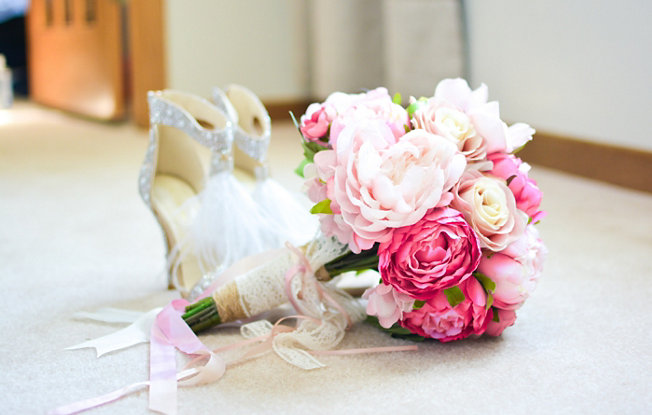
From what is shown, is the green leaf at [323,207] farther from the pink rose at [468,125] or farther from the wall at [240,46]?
the wall at [240,46]

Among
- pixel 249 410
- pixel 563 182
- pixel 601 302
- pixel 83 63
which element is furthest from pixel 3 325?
pixel 83 63

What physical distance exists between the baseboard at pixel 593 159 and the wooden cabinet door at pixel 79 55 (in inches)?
82.7

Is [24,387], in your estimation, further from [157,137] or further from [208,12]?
[208,12]

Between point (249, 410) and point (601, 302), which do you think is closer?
point (249, 410)

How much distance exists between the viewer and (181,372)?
877 millimetres

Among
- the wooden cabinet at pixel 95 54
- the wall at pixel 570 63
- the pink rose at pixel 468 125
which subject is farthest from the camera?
the wooden cabinet at pixel 95 54

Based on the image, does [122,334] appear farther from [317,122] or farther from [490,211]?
[490,211]

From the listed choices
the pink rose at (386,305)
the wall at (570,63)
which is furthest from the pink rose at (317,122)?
the wall at (570,63)

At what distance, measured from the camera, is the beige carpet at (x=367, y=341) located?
0.82 m

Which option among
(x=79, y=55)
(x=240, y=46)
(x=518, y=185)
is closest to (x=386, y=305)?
(x=518, y=185)

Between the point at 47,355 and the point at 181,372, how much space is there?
206 mm

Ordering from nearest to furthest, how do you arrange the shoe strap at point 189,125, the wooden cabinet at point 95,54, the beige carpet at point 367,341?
1. the beige carpet at point 367,341
2. the shoe strap at point 189,125
3. the wooden cabinet at point 95,54

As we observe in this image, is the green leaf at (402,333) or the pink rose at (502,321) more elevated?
the pink rose at (502,321)

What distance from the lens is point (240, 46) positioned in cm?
348
